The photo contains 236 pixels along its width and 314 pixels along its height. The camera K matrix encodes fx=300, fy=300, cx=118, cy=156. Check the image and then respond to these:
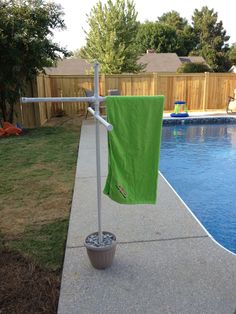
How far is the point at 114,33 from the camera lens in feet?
68.5

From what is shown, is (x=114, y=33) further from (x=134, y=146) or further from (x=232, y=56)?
(x=232, y=56)

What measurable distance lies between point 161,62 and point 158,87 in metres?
19.4

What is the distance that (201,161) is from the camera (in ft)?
23.1

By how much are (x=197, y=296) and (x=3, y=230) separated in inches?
82.5

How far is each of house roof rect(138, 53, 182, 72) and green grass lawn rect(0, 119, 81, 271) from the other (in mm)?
24698

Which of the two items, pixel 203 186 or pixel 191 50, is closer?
pixel 203 186

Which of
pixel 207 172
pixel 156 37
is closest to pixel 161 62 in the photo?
pixel 156 37

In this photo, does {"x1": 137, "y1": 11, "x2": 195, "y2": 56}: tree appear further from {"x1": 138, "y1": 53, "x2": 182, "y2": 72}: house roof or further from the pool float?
the pool float

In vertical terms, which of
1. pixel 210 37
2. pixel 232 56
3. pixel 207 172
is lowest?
pixel 207 172

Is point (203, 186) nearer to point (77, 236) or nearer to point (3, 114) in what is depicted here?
point (77, 236)

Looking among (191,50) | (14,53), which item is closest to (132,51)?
(14,53)

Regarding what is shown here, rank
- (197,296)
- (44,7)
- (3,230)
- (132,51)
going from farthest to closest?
(132,51), (44,7), (3,230), (197,296)

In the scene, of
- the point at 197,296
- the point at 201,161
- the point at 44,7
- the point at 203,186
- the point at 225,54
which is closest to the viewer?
the point at 197,296

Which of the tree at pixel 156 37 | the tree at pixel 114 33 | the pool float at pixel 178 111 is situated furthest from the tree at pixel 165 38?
the pool float at pixel 178 111
